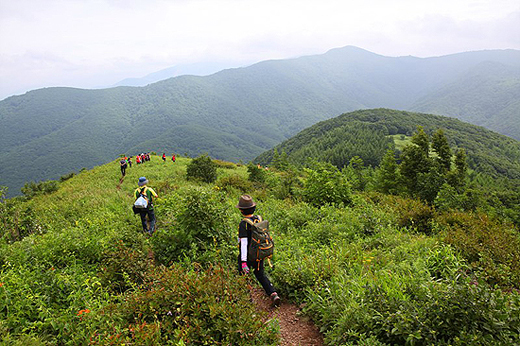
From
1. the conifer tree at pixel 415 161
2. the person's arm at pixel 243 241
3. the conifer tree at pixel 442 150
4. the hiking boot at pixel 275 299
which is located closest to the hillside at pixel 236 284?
the hiking boot at pixel 275 299

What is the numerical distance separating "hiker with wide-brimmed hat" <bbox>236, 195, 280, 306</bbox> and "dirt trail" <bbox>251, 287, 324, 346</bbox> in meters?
0.19

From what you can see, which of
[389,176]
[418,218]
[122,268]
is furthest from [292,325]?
[389,176]

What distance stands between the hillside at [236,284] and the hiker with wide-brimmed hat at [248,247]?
1.07 ft

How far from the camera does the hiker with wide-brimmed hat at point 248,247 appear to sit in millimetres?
4848

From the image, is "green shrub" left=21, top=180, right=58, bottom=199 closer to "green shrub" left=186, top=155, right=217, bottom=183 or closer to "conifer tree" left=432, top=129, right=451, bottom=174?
"green shrub" left=186, top=155, right=217, bottom=183

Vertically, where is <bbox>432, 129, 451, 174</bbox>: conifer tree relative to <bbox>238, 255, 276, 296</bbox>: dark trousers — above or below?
below

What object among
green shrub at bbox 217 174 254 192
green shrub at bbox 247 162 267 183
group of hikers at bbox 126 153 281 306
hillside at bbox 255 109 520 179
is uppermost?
group of hikers at bbox 126 153 281 306

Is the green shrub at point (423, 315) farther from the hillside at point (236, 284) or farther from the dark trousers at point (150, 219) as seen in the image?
the dark trousers at point (150, 219)

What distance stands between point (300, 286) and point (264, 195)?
963 centimetres

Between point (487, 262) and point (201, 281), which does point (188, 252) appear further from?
point (487, 262)

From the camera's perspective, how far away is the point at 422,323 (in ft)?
11.0

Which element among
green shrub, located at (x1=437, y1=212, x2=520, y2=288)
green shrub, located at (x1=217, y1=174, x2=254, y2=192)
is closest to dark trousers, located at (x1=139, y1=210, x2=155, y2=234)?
green shrub, located at (x1=217, y1=174, x2=254, y2=192)

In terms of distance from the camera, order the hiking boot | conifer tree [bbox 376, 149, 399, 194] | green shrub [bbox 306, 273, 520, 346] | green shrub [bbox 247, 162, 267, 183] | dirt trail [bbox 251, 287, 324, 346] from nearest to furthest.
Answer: green shrub [bbox 306, 273, 520, 346] < dirt trail [bbox 251, 287, 324, 346] < the hiking boot < green shrub [bbox 247, 162, 267, 183] < conifer tree [bbox 376, 149, 399, 194]

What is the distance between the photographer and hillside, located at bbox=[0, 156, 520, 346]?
11.5 ft
